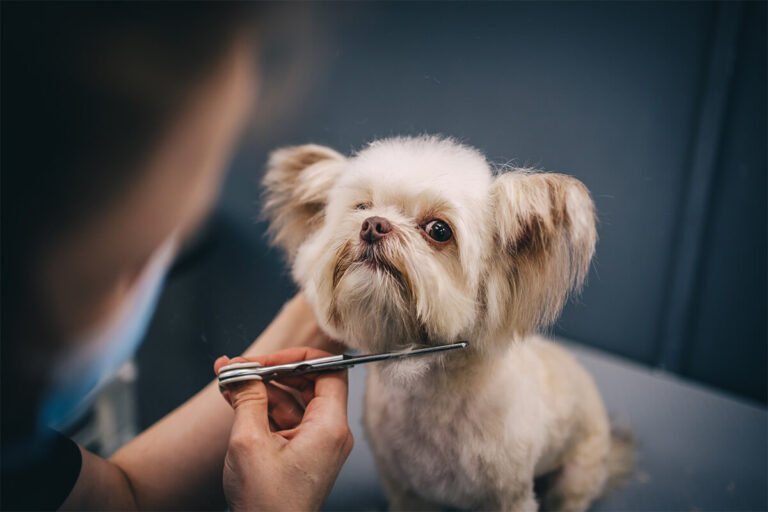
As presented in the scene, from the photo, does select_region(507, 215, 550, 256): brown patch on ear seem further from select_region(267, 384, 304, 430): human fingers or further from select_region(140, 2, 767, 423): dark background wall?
select_region(267, 384, 304, 430): human fingers

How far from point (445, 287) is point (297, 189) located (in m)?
0.26

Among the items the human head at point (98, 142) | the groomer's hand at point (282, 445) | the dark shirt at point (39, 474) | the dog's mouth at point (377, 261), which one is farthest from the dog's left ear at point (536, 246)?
the dark shirt at point (39, 474)

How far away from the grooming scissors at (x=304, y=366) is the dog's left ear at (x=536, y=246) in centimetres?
8

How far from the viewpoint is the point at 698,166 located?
929 millimetres

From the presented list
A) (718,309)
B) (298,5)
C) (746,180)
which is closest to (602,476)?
(718,309)

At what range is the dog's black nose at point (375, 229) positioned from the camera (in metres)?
0.61

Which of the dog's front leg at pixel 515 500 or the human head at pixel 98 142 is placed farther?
the dog's front leg at pixel 515 500

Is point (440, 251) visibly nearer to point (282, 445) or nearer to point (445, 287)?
point (445, 287)

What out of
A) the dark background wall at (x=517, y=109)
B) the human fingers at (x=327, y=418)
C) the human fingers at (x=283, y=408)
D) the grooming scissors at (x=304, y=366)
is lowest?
the human fingers at (x=283, y=408)

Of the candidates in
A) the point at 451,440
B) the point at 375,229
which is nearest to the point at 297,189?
the point at 375,229

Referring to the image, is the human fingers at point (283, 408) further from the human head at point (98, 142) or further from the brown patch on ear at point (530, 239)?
the brown patch on ear at point (530, 239)

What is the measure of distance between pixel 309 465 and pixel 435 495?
0.28 meters

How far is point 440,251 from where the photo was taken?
0.64 metres

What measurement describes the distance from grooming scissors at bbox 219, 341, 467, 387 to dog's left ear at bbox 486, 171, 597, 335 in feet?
0.25
